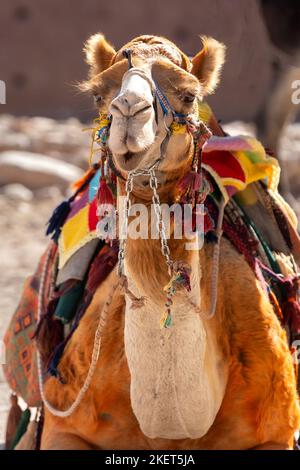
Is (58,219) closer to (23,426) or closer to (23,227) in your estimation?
(23,426)

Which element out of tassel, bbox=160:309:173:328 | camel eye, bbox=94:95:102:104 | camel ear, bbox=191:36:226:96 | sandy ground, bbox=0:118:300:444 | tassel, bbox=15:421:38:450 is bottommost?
tassel, bbox=15:421:38:450

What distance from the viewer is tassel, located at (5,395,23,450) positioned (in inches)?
186

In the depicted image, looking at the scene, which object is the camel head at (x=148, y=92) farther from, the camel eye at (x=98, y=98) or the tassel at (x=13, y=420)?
the tassel at (x=13, y=420)

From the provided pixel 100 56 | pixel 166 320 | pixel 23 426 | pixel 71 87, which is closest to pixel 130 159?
pixel 166 320

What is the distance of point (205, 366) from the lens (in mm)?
3295

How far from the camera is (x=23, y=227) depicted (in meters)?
10.0

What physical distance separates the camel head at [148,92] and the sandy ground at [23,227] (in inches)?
102

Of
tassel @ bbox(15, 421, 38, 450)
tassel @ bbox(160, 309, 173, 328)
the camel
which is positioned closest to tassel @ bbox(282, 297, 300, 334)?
the camel

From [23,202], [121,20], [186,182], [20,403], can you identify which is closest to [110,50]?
[186,182]

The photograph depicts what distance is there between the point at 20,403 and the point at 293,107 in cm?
682

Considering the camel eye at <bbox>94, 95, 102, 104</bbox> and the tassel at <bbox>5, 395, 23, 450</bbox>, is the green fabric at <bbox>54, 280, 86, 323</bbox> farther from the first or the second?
the camel eye at <bbox>94, 95, 102, 104</bbox>

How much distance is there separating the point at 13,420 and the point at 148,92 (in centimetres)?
237

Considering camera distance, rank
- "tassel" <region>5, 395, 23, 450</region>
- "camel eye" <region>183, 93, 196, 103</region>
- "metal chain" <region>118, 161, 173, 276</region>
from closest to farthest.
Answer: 1. "metal chain" <region>118, 161, 173, 276</region>
2. "camel eye" <region>183, 93, 196, 103</region>
3. "tassel" <region>5, 395, 23, 450</region>

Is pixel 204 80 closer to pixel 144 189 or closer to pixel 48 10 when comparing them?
pixel 144 189
